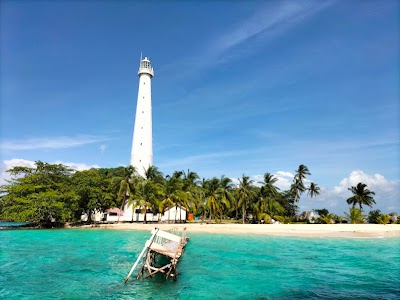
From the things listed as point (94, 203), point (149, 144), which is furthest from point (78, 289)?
point (149, 144)

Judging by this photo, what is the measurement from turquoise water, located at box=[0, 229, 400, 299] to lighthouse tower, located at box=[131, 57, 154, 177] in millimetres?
32177

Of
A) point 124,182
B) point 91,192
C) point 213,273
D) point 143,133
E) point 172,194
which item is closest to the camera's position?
point 213,273

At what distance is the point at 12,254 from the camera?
81.1ft

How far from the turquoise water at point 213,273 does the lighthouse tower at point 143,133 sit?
106 ft

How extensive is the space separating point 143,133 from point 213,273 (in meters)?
46.6

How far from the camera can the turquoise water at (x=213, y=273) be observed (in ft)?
46.4

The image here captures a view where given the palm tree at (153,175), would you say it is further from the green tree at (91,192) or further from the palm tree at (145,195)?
the green tree at (91,192)

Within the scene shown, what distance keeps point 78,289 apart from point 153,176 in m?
42.4

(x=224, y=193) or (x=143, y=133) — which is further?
(x=143, y=133)

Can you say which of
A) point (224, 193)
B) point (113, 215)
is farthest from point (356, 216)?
point (113, 215)

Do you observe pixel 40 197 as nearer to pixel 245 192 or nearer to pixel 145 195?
pixel 145 195

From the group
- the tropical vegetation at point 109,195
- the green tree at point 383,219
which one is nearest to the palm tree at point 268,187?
the tropical vegetation at point 109,195

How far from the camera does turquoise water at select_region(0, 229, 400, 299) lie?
556 inches

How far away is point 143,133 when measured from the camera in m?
61.4
